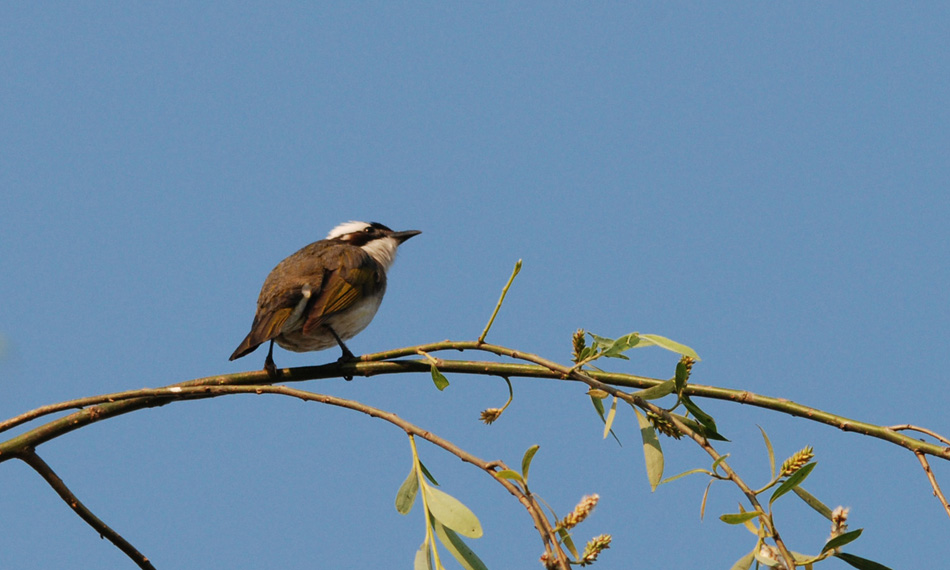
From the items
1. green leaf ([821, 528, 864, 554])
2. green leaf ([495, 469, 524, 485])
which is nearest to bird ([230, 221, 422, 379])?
green leaf ([495, 469, 524, 485])

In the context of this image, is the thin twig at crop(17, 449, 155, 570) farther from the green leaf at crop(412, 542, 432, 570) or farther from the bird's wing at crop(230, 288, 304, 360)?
the bird's wing at crop(230, 288, 304, 360)

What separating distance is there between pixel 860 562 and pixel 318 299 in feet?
12.6

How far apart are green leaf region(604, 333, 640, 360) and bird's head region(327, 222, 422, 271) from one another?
4266 mm

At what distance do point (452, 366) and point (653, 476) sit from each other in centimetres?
75

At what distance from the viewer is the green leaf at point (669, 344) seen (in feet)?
9.78

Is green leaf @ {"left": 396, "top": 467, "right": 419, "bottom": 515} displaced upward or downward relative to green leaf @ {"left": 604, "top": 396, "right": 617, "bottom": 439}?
downward

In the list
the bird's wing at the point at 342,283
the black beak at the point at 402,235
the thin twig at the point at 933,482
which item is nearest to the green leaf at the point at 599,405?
the thin twig at the point at 933,482

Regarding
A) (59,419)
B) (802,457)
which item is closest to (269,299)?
(59,419)

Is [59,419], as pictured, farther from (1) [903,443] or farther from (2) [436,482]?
(1) [903,443]

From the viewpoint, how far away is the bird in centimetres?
546

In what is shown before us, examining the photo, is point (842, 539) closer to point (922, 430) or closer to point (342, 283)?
point (922, 430)

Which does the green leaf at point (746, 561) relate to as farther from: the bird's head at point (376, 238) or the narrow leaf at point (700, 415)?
the bird's head at point (376, 238)

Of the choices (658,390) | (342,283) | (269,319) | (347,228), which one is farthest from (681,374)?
(347,228)

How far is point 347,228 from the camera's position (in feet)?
26.0
